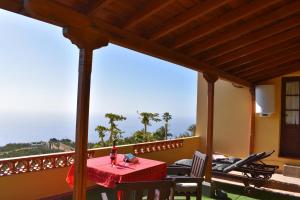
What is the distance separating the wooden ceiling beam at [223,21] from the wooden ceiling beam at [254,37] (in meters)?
1.02

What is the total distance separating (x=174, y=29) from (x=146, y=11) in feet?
2.28

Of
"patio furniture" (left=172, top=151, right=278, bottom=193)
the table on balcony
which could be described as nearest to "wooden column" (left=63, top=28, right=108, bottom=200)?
the table on balcony

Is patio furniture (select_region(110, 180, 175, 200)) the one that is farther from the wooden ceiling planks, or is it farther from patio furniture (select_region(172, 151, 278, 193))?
patio furniture (select_region(172, 151, 278, 193))

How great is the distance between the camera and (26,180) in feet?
15.9

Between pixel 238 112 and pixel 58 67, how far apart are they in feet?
61.1

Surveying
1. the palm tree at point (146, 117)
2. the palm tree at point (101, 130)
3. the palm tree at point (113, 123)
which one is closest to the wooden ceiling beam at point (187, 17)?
the palm tree at point (113, 123)

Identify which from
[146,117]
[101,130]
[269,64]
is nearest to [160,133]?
[146,117]

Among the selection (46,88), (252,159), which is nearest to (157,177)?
(252,159)

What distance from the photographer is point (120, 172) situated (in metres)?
3.90

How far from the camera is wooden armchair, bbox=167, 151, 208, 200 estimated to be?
421 centimetres

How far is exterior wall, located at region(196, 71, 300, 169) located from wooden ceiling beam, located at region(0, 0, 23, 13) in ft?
25.2

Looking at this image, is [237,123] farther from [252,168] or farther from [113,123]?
[113,123]

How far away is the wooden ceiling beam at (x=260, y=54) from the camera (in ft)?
20.6

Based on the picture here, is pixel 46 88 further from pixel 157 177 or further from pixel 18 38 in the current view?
pixel 157 177
